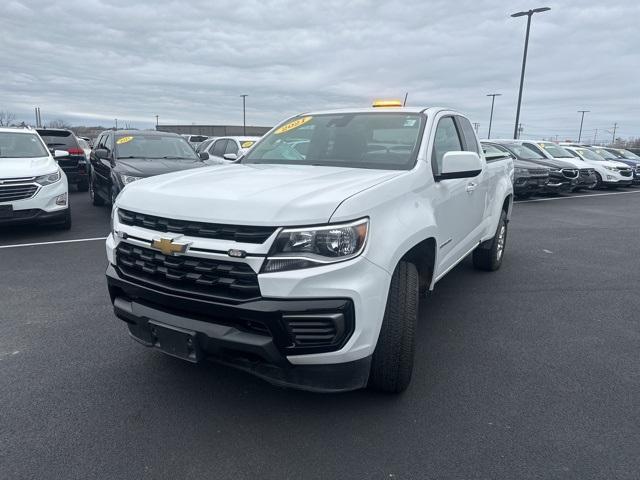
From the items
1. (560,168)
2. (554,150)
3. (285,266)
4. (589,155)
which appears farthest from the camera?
(589,155)

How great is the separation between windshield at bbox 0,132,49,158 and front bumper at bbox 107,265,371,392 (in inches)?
264

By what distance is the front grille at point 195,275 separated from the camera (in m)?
2.30

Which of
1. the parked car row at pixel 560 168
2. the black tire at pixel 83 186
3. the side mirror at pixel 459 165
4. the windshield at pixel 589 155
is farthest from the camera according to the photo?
the windshield at pixel 589 155

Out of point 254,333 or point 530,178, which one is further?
point 530,178

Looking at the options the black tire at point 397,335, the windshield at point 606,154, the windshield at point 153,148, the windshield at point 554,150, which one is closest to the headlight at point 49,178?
the windshield at point 153,148

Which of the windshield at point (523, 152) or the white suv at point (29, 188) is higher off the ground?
the windshield at point (523, 152)

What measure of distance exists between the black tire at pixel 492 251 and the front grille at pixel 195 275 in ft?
12.1

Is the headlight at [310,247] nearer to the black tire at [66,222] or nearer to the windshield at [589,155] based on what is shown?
the black tire at [66,222]

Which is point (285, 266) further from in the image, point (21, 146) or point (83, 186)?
point (83, 186)

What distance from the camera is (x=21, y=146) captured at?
26.3 feet

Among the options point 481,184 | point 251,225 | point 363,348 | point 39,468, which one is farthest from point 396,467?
point 481,184

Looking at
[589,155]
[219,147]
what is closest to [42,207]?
[219,147]

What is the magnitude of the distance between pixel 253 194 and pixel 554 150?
1646 cm

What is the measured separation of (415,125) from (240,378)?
2234 mm
